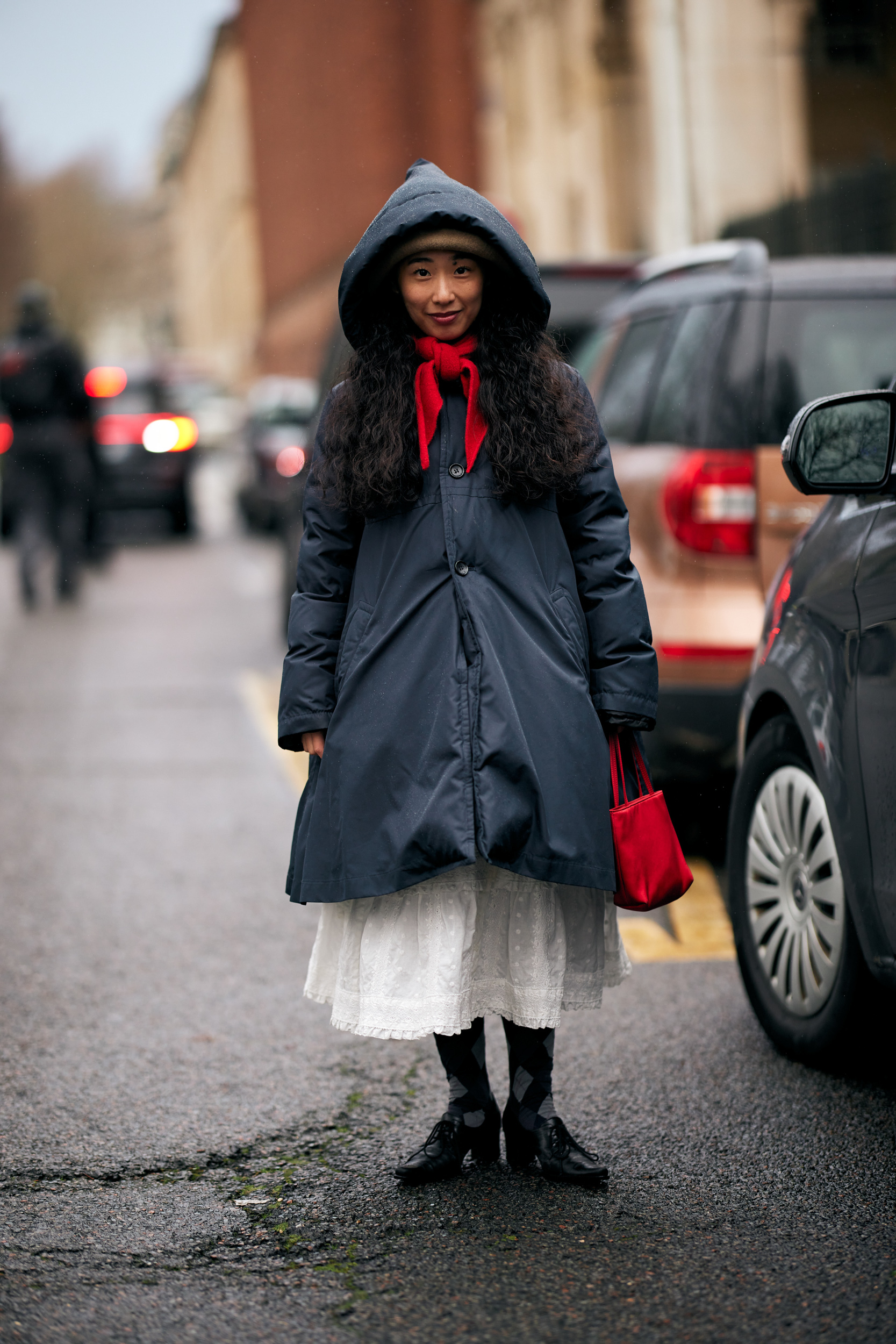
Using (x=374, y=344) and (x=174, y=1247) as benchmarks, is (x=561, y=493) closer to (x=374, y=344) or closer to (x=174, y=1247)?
(x=374, y=344)

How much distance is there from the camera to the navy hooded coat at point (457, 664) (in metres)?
3.12

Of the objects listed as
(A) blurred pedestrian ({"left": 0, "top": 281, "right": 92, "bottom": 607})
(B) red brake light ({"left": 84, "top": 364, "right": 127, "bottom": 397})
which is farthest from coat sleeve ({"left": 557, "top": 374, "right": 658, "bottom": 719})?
(B) red brake light ({"left": 84, "top": 364, "right": 127, "bottom": 397})

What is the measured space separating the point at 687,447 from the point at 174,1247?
3.20 meters

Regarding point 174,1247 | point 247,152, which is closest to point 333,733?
point 174,1247

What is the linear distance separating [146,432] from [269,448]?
136cm

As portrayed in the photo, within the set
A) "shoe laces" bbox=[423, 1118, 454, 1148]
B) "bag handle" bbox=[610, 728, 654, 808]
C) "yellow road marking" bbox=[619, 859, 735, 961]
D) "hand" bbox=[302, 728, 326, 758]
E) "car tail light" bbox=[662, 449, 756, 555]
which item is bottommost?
"yellow road marking" bbox=[619, 859, 735, 961]

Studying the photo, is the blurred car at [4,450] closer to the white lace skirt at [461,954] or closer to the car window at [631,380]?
the car window at [631,380]

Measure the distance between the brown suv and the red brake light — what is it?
49.4ft

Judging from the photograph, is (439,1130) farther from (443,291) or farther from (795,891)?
(443,291)

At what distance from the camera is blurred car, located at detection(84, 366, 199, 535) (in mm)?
19594

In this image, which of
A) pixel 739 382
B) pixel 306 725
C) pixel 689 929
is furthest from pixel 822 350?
pixel 306 725

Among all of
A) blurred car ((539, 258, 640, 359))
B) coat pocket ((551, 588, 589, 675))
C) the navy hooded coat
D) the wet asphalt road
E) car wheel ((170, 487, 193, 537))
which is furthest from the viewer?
car wheel ((170, 487, 193, 537))

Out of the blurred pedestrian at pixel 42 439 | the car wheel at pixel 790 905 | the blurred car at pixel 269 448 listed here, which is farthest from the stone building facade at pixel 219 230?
the car wheel at pixel 790 905

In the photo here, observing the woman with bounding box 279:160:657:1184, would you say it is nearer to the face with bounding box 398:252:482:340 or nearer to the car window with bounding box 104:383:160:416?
the face with bounding box 398:252:482:340
